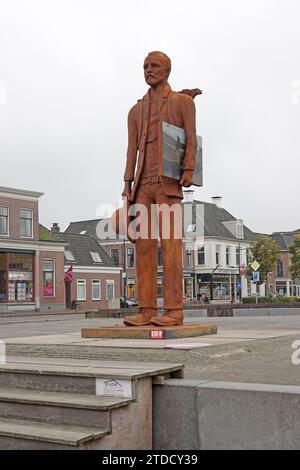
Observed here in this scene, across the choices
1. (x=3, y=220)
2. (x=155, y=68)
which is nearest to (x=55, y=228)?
(x=3, y=220)

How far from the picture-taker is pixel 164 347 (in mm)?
Result: 5535

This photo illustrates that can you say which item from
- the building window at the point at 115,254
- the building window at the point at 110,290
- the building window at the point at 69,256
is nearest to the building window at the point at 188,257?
the building window at the point at 115,254

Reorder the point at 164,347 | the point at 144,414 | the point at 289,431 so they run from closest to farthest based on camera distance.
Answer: the point at 289,431 < the point at 144,414 < the point at 164,347

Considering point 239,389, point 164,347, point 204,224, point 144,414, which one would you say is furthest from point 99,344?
point 204,224

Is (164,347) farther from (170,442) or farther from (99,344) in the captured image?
(170,442)

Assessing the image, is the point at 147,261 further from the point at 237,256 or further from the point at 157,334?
the point at 237,256

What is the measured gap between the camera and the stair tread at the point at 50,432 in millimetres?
3762

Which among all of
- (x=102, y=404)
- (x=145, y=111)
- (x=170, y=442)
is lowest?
(x=170, y=442)

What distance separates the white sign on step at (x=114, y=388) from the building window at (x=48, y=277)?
38419mm

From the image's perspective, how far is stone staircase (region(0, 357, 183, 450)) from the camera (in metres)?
3.94

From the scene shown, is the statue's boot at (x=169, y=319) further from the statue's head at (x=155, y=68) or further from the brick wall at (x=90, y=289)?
the brick wall at (x=90, y=289)

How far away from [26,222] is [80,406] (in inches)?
1490

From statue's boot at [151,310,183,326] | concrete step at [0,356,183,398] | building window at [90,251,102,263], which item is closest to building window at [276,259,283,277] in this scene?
building window at [90,251,102,263]

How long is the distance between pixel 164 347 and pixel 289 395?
1894 mm
